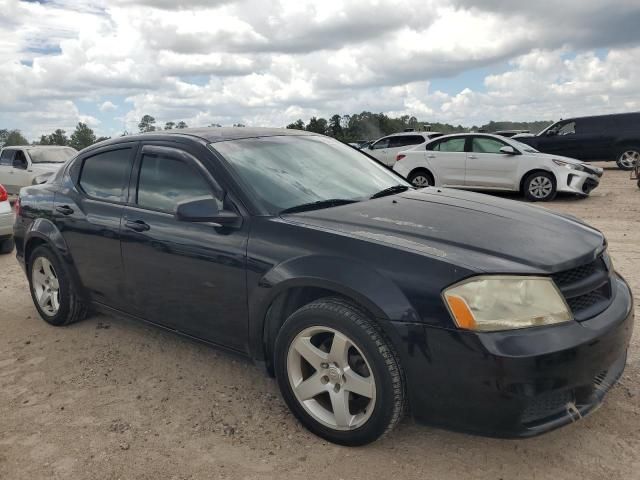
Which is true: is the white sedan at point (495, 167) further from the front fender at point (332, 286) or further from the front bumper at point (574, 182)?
the front fender at point (332, 286)

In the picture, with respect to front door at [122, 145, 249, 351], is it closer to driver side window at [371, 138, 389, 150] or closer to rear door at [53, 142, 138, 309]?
rear door at [53, 142, 138, 309]

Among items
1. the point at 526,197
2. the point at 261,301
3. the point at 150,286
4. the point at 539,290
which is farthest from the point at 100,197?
the point at 526,197

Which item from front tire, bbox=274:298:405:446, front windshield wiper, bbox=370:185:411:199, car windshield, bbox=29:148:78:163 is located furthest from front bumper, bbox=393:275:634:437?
car windshield, bbox=29:148:78:163

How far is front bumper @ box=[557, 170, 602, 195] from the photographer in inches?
443

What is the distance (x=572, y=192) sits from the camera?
11.4 meters

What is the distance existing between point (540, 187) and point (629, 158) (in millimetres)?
7529

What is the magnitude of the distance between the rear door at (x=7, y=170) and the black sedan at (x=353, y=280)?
40.7ft

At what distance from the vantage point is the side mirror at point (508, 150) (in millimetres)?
11617

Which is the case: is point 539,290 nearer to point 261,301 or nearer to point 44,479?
point 261,301

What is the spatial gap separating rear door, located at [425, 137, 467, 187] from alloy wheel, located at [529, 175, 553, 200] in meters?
1.53

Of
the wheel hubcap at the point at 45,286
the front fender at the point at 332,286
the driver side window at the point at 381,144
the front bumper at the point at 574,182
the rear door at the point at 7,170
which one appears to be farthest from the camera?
the driver side window at the point at 381,144

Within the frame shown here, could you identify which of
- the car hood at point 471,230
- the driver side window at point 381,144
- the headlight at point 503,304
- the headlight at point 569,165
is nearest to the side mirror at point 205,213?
the car hood at point 471,230

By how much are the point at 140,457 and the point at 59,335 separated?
216 centimetres

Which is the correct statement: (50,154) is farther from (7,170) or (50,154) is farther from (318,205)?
(318,205)
